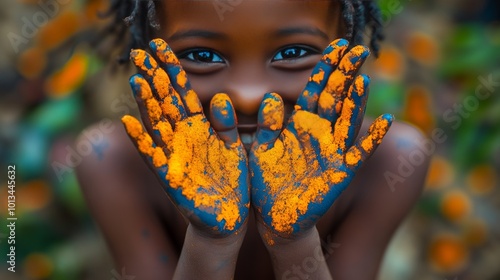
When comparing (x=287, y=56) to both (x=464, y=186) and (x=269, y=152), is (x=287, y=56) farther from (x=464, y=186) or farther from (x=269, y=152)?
(x=464, y=186)

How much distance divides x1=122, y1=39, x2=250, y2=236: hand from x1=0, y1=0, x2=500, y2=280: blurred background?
98 centimetres

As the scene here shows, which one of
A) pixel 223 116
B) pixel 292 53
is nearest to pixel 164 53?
pixel 223 116

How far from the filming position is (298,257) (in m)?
1.24

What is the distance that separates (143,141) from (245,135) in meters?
0.26

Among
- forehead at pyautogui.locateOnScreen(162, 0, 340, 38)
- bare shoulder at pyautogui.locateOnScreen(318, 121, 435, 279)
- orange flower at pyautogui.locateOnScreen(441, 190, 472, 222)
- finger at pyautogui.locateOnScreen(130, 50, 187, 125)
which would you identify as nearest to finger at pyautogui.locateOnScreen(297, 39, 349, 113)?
forehead at pyautogui.locateOnScreen(162, 0, 340, 38)

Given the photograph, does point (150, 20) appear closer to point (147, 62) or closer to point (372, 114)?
point (147, 62)

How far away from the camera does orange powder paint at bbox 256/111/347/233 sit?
1169 millimetres

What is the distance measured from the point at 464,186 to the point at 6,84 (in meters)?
1.60

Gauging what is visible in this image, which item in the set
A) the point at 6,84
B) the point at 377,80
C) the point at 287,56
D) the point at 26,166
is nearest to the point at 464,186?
the point at 377,80

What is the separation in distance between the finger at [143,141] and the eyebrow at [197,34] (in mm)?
253

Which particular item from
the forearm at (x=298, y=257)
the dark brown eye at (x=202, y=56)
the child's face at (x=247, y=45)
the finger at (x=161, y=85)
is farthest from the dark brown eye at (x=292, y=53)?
Answer: the forearm at (x=298, y=257)

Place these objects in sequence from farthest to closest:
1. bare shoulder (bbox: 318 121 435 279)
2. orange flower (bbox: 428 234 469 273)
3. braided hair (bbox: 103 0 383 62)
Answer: orange flower (bbox: 428 234 469 273), bare shoulder (bbox: 318 121 435 279), braided hair (bbox: 103 0 383 62)

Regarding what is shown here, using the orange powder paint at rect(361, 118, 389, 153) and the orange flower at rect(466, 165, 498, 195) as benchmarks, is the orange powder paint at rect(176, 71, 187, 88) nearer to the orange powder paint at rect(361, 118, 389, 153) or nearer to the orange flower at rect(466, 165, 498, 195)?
the orange powder paint at rect(361, 118, 389, 153)

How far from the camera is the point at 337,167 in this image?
117 cm
